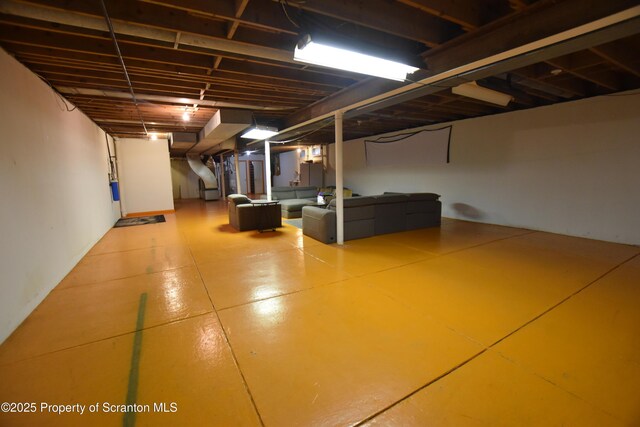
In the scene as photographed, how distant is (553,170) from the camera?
5031 mm

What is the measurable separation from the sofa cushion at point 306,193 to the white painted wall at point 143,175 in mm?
4124

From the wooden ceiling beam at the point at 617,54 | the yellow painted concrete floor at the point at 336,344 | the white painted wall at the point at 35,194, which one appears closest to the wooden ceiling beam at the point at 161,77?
the white painted wall at the point at 35,194

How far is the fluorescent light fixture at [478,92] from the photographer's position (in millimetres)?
3636

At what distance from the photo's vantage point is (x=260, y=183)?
49.5 feet

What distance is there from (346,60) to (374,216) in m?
3.09

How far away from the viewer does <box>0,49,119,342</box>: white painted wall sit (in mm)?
2248

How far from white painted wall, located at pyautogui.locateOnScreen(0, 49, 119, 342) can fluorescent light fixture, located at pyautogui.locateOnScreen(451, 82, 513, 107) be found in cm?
481

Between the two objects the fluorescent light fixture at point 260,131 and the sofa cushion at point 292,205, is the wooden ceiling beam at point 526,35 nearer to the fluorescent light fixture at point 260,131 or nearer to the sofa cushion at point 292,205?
the fluorescent light fixture at point 260,131

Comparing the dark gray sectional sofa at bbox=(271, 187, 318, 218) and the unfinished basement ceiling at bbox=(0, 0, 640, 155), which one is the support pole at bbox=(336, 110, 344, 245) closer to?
the unfinished basement ceiling at bbox=(0, 0, 640, 155)

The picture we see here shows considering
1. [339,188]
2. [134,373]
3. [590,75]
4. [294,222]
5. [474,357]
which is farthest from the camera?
[294,222]

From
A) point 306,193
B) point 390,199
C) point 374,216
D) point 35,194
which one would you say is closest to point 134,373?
point 35,194

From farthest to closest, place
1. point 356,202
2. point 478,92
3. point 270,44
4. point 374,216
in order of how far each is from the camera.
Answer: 1. point 374,216
2. point 356,202
3. point 478,92
4. point 270,44

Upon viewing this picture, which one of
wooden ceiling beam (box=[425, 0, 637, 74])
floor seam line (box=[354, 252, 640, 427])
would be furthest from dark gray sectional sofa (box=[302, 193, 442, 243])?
floor seam line (box=[354, 252, 640, 427])

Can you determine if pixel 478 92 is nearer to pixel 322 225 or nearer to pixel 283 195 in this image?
pixel 322 225
